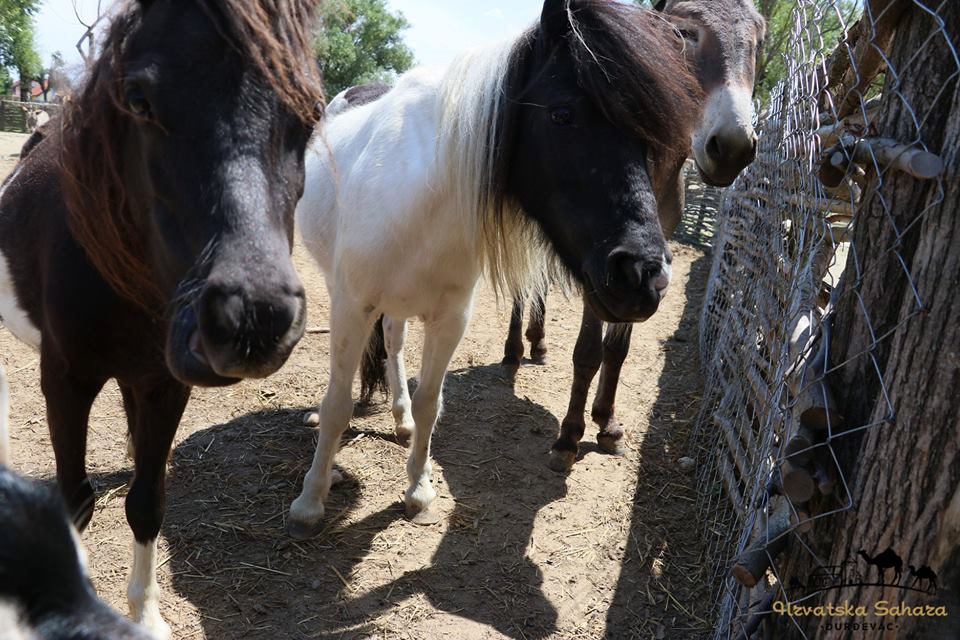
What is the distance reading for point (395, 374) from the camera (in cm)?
396

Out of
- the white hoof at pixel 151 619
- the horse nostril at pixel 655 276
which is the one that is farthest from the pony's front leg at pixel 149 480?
the horse nostril at pixel 655 276

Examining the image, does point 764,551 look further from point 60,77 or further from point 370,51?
point 370,51

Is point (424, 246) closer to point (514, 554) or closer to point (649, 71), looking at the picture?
point (649, 71)

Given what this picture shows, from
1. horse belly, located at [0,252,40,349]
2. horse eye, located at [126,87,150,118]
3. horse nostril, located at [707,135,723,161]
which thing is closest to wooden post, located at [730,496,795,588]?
horse eye, located at [126,87,150,118]

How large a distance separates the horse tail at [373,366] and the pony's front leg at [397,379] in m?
0.11

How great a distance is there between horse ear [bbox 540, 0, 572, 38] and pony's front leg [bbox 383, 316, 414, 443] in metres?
2.09

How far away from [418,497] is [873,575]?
7.38 ft

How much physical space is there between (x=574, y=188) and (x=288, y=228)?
102cm

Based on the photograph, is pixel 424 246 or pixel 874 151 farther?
pixel 424 246

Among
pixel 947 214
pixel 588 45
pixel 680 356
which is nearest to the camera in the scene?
pixel 947 214

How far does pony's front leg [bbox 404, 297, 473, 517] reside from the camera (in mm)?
2990

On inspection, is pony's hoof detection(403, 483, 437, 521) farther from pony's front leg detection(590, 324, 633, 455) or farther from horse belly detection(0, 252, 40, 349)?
horse belly detection(0, 252, 40, 349)

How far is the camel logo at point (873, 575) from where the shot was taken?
48.9 inches

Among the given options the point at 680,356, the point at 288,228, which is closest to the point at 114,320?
the point at 288,228
